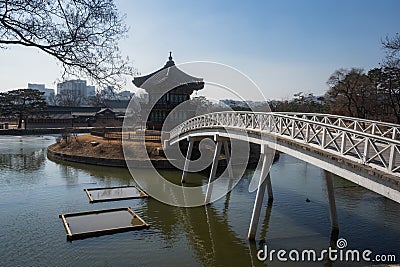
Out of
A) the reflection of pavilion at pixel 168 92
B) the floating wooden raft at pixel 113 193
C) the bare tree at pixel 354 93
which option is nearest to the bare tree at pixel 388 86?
the bare tree at pixel 354 93

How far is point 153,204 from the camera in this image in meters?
16.1

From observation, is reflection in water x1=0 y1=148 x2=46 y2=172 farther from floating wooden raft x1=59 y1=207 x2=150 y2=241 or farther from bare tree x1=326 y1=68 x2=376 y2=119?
bare tree x1=326 y1=68 x2=376 y2=119

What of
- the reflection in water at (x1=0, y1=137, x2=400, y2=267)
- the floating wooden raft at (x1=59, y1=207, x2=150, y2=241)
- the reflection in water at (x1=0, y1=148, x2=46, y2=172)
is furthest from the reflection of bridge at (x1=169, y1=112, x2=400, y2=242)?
the reflection in water at (x1=0, y1=148, x2=46, y2=172)

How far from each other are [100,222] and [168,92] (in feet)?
77.7

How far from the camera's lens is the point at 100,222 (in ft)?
42.7

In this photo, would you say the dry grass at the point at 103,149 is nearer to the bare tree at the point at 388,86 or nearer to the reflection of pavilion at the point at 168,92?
the reflection of pavilion at the point at 168,92

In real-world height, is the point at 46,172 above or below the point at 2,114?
below

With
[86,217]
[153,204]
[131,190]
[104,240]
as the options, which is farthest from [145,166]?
[104,240]

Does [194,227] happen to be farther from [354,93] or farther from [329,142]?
[354,93]

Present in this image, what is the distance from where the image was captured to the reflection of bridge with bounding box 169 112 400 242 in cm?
688

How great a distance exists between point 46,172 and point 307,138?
20.3 m

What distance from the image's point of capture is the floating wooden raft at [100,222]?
11738 mm

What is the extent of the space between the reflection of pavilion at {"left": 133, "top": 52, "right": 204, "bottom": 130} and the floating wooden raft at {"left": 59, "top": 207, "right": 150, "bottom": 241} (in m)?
21.5

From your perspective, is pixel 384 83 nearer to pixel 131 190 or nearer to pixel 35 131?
pixel 131 190
